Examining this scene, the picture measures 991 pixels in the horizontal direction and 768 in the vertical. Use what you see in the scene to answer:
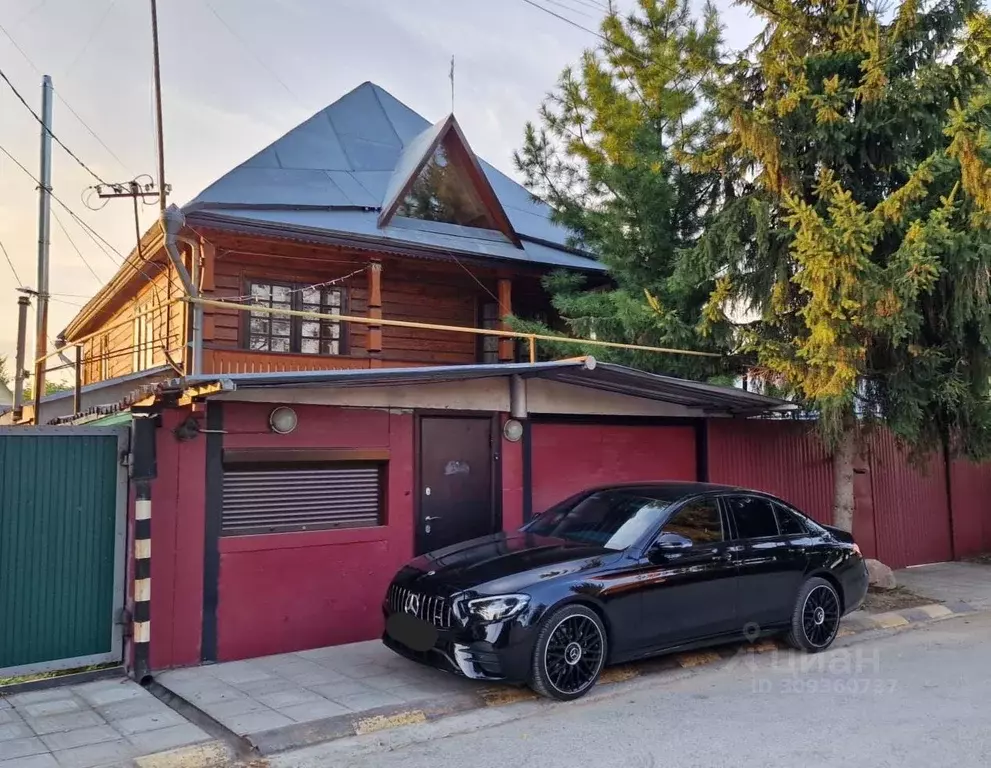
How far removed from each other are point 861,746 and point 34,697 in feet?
18.9

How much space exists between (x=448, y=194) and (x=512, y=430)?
213 inches

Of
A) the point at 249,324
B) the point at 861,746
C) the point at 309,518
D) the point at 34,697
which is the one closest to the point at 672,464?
the point at 309,518

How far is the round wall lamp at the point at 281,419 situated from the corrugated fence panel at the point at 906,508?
8647mm

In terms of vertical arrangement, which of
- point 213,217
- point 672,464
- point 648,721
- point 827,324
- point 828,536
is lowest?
point 648,721

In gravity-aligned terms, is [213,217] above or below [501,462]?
above

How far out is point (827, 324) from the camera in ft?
26.8

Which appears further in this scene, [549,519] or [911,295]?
[911,295]

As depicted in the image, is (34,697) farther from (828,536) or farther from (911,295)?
(911,295)

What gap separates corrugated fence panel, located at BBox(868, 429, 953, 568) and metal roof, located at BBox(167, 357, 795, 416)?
3.33 metres

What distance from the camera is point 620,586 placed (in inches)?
240

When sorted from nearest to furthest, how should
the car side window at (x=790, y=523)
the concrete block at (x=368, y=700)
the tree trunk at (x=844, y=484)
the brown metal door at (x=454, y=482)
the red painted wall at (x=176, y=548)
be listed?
the concrete block at (x=368, y=700) < the red painted wall at (x=176, y=548) < the car side window at (x=790, y=523) < the brown metal door at (x=454, y=482) < the tree trunk at (x=844, y=484)

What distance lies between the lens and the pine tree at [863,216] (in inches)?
311

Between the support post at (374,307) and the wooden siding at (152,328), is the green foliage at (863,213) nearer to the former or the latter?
the support post at (374,307)

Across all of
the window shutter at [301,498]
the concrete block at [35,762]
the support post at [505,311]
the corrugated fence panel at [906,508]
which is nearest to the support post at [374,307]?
the support post at [505,311]
